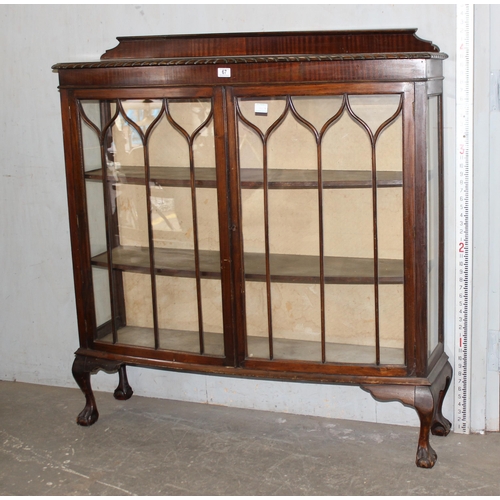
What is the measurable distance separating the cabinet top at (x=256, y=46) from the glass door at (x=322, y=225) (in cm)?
23

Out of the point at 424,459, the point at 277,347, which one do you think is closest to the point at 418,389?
the point at 424,459

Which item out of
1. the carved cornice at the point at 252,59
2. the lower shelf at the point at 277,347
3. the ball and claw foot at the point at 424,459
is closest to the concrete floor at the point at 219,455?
the ball and claw foot at the point at 424,459

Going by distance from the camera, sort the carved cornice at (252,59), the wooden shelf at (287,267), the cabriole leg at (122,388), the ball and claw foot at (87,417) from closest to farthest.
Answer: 1. the carved cornice at (252,59)
2. the wooden shelf at (287,267)
3. the ball and claw foot at (87,417)
4. the cabriole leg at (122,388)

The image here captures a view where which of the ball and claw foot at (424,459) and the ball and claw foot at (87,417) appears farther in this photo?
the ball and claw foot at (87,417)

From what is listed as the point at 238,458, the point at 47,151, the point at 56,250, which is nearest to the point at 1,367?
the point at 56,250

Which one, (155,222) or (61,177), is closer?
(155,222)

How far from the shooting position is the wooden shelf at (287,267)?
254 centimetres

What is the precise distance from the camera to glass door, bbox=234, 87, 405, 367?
96.6 inches

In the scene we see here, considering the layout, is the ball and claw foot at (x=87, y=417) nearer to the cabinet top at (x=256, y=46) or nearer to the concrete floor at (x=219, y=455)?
the concrete floor at (x=219, y=455)

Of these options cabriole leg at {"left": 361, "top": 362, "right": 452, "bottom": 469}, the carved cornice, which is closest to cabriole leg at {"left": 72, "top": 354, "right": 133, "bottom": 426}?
cabriole leg at {"left": 361, "top": 362, "right": 452, "bottom": 469}

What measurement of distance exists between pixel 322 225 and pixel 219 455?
96 cm

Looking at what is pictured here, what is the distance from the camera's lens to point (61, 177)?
3.31m

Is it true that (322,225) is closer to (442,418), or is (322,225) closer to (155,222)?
(155,222)

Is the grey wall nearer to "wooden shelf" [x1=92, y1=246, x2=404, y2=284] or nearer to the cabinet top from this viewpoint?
the cabinet top
